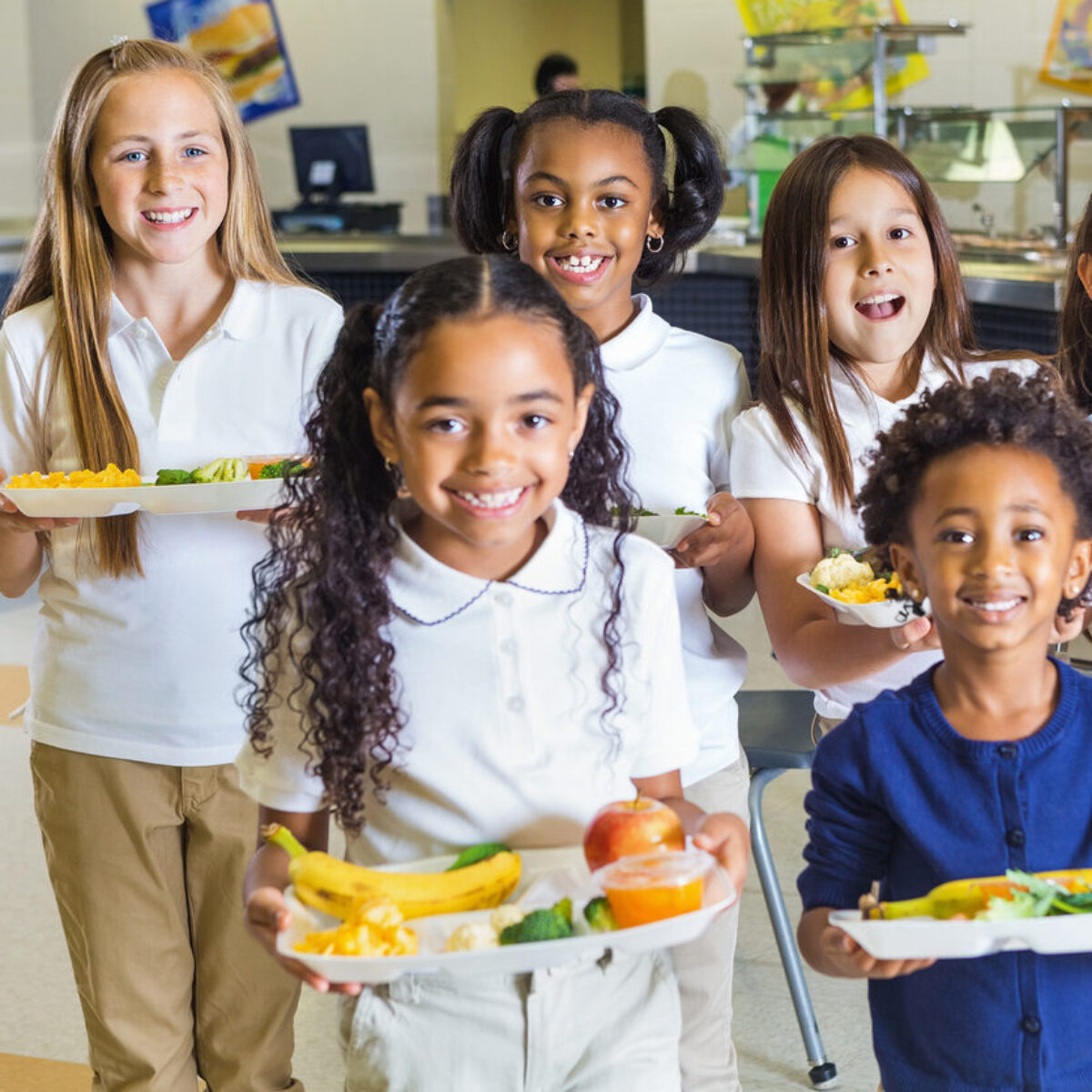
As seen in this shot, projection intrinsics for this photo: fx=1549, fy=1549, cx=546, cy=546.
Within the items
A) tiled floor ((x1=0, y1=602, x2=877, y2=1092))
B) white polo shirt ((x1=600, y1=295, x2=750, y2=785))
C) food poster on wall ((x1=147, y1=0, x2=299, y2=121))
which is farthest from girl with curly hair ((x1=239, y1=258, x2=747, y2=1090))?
food poster on wall ((x1=147, y1=0, x2=299, y2=121))

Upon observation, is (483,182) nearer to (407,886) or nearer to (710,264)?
(407,886)

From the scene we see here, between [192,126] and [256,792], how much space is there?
854 mm

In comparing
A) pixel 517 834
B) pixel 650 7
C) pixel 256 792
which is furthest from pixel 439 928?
pixel 650 7

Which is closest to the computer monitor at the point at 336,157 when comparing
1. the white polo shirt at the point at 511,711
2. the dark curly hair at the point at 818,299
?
the dark curly hair at the point at 818,299

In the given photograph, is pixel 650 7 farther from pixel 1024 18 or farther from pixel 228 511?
pixel 228 511

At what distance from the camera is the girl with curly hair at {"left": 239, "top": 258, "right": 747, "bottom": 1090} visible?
1.20 m

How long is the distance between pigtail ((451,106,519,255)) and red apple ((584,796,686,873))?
2.91ft

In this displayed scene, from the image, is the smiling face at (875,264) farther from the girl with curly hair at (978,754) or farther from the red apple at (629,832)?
the red apple at (629,832)

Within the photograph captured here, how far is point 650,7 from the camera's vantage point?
7.97 meters

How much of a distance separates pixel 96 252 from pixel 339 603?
2.48 feet

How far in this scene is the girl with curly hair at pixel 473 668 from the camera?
120 centimetres

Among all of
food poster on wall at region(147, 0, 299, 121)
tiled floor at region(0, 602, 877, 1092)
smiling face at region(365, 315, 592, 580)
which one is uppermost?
food poster on wall at region(147, 0, 299, 121)

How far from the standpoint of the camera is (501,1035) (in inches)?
48.4

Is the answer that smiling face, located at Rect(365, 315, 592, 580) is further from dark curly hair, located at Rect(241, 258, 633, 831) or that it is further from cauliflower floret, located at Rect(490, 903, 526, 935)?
cauliflower floret, located at Rect(490, 903, 526, 935)
